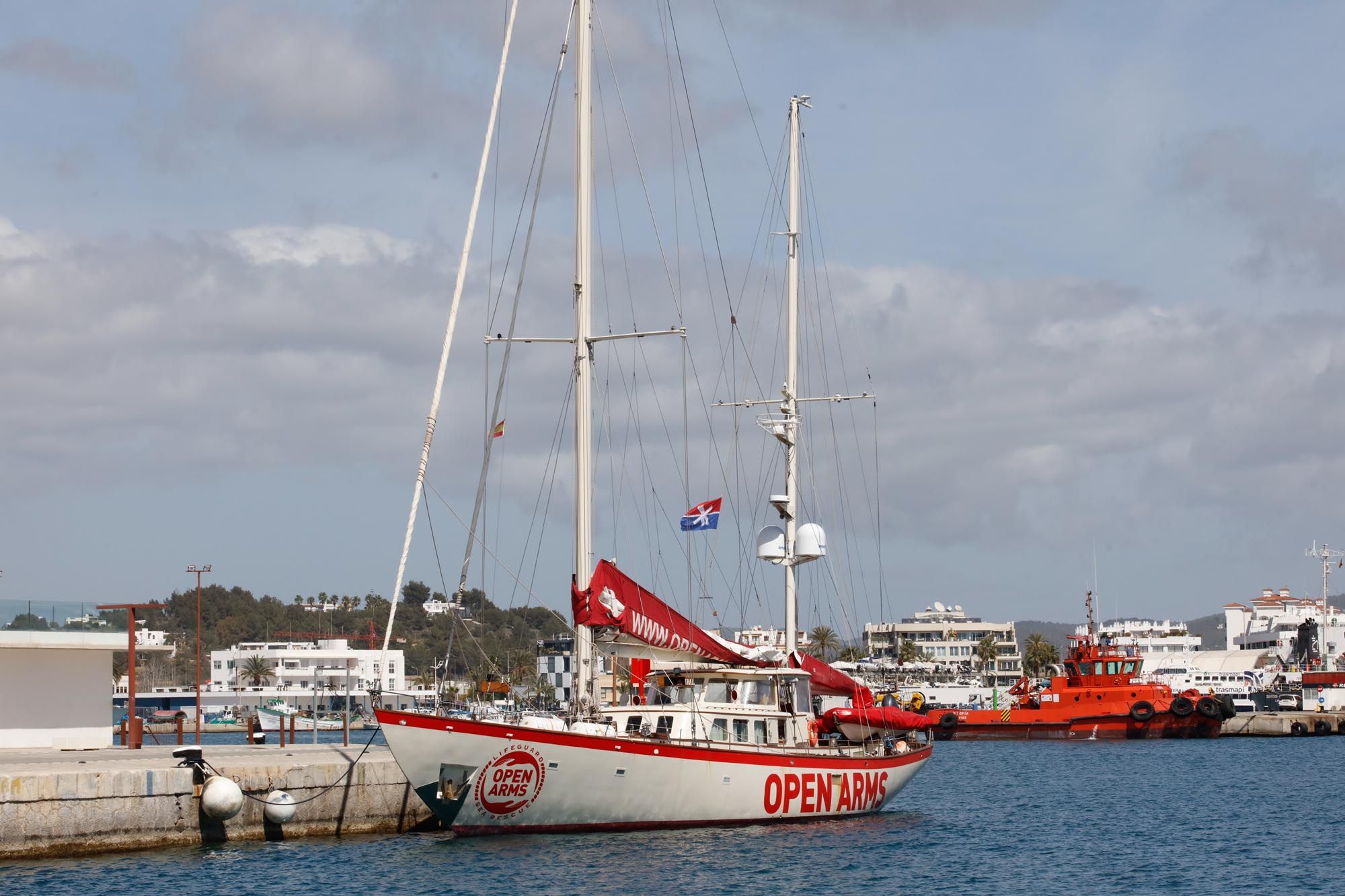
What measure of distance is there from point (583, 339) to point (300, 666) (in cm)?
13532

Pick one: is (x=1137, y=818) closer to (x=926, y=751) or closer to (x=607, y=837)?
(x=926, y=751)

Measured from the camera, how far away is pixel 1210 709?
8281 cm

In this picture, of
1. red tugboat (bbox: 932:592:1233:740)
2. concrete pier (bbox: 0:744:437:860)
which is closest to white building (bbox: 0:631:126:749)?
concrete pier (bbox: 0:744:437:860)

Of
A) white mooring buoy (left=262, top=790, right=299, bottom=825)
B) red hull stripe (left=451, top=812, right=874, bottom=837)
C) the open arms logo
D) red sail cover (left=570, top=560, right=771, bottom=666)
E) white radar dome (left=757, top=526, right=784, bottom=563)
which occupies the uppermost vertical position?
white radar dome (left=757, top=526, right=784, bottom=563)

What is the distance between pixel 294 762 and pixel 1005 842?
16.9 meters

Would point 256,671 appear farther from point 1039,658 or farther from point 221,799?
point 221,799

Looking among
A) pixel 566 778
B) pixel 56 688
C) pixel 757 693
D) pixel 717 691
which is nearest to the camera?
pixel 566 778

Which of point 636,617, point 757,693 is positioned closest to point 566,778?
point 636,617

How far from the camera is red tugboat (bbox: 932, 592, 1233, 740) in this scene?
81688 mm

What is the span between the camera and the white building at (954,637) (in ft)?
584

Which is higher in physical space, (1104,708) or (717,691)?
(717,691)

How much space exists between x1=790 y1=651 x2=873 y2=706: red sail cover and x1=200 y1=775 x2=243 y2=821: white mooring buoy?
46.3ft

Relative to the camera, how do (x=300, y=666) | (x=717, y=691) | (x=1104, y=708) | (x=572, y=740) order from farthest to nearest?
(x=300, y=666) → (x=1104, y=708) → (x=717, y=691) → (x=572, y=740)

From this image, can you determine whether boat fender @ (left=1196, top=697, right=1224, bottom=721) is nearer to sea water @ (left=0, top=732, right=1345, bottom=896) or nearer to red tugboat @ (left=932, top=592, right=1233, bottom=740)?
red tugboat @ (left=932, top=592, right=1233, bottom=740)
